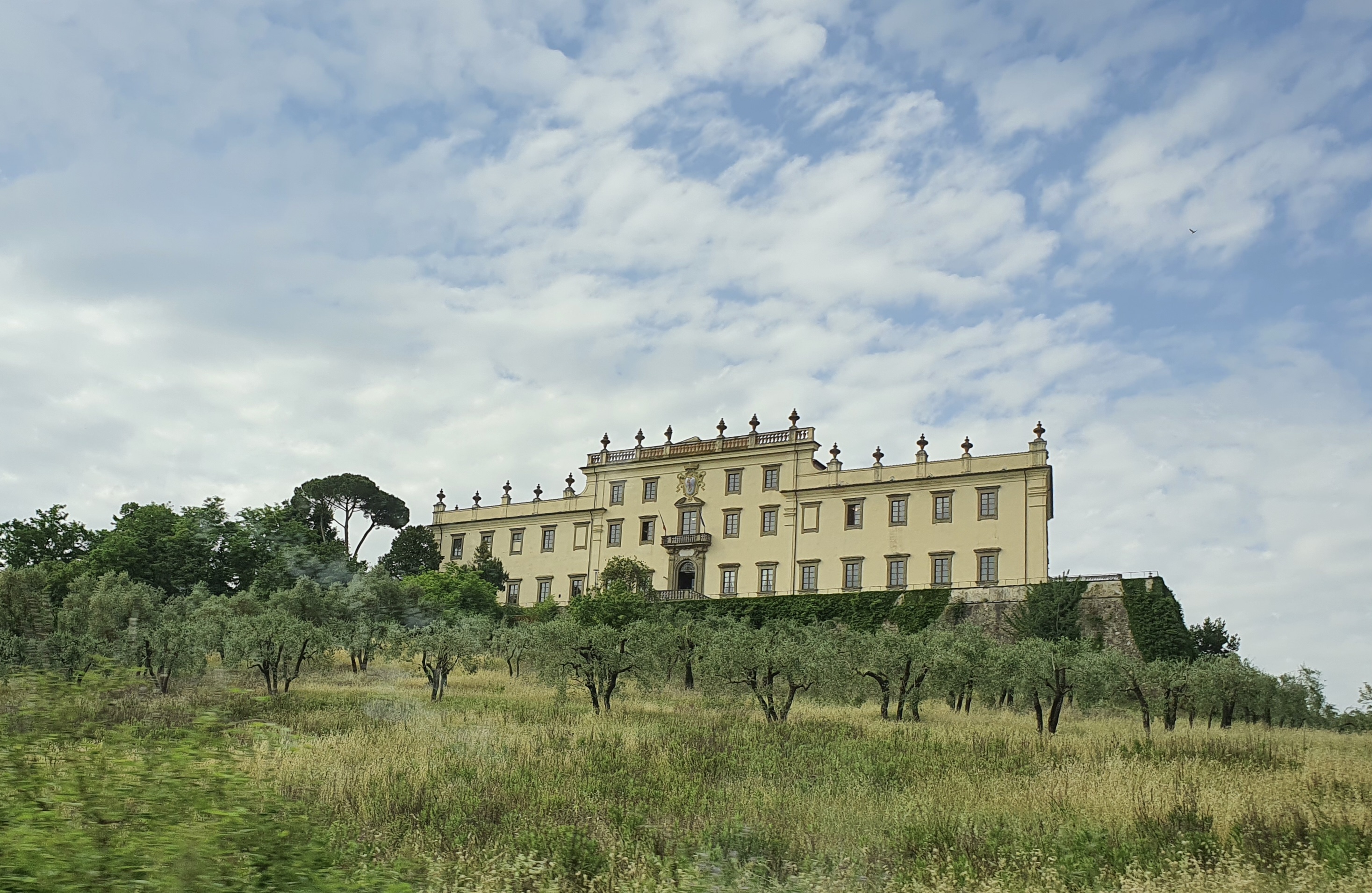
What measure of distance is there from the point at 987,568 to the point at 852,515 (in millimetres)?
7395

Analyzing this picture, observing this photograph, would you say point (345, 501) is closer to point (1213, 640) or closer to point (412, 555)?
point (412, 555)

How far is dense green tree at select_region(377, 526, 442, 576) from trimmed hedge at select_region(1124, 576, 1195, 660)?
3442 cm

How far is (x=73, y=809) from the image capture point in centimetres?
465

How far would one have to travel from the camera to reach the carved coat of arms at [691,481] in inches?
2248

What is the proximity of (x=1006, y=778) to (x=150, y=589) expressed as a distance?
1430 inches

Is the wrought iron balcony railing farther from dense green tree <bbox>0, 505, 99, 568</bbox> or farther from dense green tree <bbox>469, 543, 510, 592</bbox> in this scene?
dense green tree <bbox>0, 505, 99, 568</bbox>

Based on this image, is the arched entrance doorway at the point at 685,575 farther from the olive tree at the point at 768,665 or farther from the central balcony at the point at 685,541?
the olive tree at the point at 768,665

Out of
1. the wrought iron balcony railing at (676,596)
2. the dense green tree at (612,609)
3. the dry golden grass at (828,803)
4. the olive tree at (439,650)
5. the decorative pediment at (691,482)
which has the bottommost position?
the dry golden grass at (828,803)

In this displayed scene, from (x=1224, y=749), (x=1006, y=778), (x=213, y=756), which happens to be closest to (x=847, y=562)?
(x=1224, y=749)

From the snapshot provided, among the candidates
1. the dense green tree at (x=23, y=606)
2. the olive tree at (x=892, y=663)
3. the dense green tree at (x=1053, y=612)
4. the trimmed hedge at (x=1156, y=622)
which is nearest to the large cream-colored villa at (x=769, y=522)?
the dense green tree at (x=1053, y=612)

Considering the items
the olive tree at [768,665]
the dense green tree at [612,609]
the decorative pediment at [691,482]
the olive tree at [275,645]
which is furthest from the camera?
the decorative pediment at [691,482]

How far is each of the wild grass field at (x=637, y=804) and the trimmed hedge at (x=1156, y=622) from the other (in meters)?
20.9

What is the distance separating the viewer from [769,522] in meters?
54.6

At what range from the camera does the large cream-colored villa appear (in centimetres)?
4838
